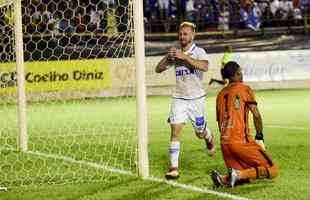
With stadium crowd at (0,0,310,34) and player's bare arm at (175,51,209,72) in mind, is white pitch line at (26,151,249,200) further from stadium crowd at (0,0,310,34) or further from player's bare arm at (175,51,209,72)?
stadium crowd at (0,0,310,34)

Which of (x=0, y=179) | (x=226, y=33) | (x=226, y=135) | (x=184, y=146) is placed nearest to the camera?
(x=226, y=135)

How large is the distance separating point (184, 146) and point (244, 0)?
62.7 ft

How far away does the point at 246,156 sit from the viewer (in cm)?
838

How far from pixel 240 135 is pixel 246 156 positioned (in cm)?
26

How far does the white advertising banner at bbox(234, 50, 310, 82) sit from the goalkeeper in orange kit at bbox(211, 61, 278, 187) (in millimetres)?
17464

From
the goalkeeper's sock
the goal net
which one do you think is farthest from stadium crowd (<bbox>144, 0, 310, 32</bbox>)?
the goalkeeper's sock

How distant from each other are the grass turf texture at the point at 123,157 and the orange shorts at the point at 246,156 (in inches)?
9.8

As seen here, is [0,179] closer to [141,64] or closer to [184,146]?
[141,64]

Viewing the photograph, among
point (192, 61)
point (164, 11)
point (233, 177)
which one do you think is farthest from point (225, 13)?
point (233, 177)

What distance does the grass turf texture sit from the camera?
8070mm

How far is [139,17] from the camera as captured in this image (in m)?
8.85

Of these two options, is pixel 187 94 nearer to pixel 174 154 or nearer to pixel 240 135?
pixel 174 154

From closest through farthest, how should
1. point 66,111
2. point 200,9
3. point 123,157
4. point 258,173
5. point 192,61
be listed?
A: point 258,173 < point 192,61 < point 123,157 < point 66,111 < point 200,9

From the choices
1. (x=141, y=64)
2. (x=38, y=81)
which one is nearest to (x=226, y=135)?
(x=141, y=64)
